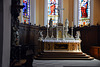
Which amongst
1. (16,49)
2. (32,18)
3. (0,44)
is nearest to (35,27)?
(32,18)

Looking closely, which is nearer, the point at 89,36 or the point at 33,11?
the point at 89,36

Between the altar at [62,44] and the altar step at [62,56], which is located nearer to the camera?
the altar step at [62,56]

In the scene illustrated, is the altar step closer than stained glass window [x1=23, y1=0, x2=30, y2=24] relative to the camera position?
Yes

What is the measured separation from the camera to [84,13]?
12.5m

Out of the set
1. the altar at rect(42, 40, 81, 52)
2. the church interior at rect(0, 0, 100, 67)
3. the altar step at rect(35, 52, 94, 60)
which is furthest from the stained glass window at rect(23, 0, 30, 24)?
the altar step at rect(35, 52, 94, 60)

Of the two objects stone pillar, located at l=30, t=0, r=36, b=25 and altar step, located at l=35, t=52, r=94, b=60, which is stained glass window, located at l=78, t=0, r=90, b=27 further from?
altar step, located at l=35, t=52, r=94, b=60

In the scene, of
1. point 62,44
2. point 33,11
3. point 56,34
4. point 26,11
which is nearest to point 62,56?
point 62,44

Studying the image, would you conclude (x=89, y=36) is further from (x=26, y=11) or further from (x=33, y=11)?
(x=26, y=11)

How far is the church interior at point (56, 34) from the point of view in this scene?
6.86 m

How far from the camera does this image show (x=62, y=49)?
29.4ft

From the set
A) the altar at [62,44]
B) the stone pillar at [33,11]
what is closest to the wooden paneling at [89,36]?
the altar at [62,44]

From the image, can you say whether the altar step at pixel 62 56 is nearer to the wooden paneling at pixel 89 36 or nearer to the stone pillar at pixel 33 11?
the wooden paneling at pixel 89 36

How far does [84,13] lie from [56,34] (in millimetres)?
4254

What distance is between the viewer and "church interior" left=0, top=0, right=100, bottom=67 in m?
6.86
